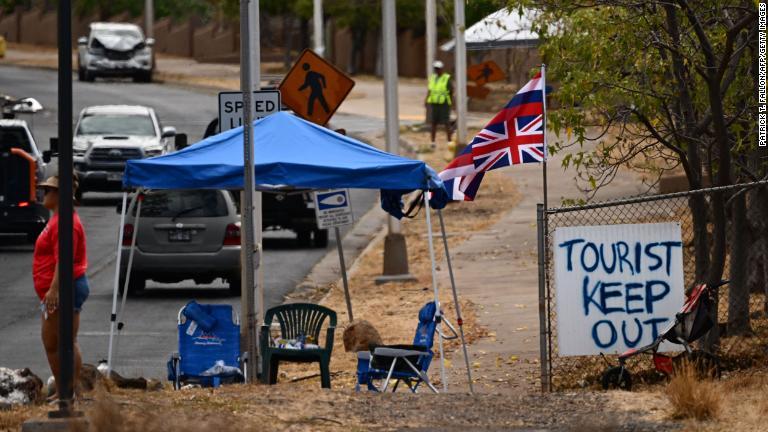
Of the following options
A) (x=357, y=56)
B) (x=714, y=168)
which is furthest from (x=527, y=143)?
(x=357, y=56)

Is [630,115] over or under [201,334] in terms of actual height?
over

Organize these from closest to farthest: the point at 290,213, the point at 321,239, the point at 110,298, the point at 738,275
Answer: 1. the point at 738,275
2. the point at 110,298
3. the point at 290,213
4. the point at 321,239

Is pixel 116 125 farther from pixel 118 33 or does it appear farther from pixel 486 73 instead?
pixel 118 33

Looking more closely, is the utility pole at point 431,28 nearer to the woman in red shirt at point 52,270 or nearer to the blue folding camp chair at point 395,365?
the blue folding camp chair at point 395,365

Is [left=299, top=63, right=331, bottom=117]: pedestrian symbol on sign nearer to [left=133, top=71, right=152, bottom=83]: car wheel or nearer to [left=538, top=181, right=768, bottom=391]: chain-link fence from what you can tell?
[left=538, top=181, right=768, bottom=391]: chain-link fence

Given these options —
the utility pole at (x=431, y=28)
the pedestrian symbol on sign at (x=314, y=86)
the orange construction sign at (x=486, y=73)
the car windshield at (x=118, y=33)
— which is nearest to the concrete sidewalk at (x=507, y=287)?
the orange construction sign at (x=486, y=73)

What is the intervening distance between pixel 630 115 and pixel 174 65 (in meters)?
58.0

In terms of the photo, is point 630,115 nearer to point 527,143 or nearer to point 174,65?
point 527,143

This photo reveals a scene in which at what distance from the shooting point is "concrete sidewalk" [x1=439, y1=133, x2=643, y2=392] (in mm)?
14594

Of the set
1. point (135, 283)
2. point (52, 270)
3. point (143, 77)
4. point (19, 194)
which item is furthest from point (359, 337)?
point (143, 77)

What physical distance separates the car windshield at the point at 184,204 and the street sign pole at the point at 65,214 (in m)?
10.1

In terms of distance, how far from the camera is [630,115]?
14.9 metres

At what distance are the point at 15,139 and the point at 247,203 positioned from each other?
1373cm

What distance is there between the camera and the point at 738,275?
44.8 feet
